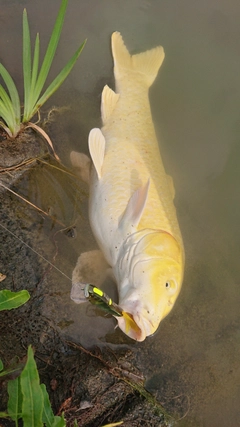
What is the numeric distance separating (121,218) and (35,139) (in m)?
1.20

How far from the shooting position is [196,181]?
430 cm

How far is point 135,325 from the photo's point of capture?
259 centimetres

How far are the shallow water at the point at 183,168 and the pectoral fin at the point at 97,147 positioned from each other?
543 mm

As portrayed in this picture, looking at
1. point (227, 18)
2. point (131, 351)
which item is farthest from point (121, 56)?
point (131, 351)

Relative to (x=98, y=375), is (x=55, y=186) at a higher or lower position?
higher

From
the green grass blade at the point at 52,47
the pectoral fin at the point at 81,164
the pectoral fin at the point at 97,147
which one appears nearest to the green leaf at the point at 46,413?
the pectoral fin at the point at 97,147

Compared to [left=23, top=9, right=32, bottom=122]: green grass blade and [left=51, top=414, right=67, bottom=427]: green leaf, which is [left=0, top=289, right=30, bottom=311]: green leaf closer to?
[left=51, top=414, right=67, bottom=427]: green leaf

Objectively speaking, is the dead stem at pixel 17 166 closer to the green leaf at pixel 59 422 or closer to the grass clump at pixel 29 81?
the grass clump at pixel 29 81

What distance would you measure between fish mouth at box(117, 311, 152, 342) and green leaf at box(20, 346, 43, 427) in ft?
2.33

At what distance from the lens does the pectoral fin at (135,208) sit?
2793mm

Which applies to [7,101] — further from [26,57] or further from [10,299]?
[10,299]

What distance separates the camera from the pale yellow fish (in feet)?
8.74

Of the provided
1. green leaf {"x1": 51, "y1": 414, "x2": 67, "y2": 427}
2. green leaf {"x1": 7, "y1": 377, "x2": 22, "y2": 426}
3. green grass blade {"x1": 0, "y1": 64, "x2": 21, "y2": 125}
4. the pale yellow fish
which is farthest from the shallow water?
green leaf {"x1": 51, "y1": 414, "x2": 67, "y2": 427}

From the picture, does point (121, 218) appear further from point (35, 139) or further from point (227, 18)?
point (227, 18)
